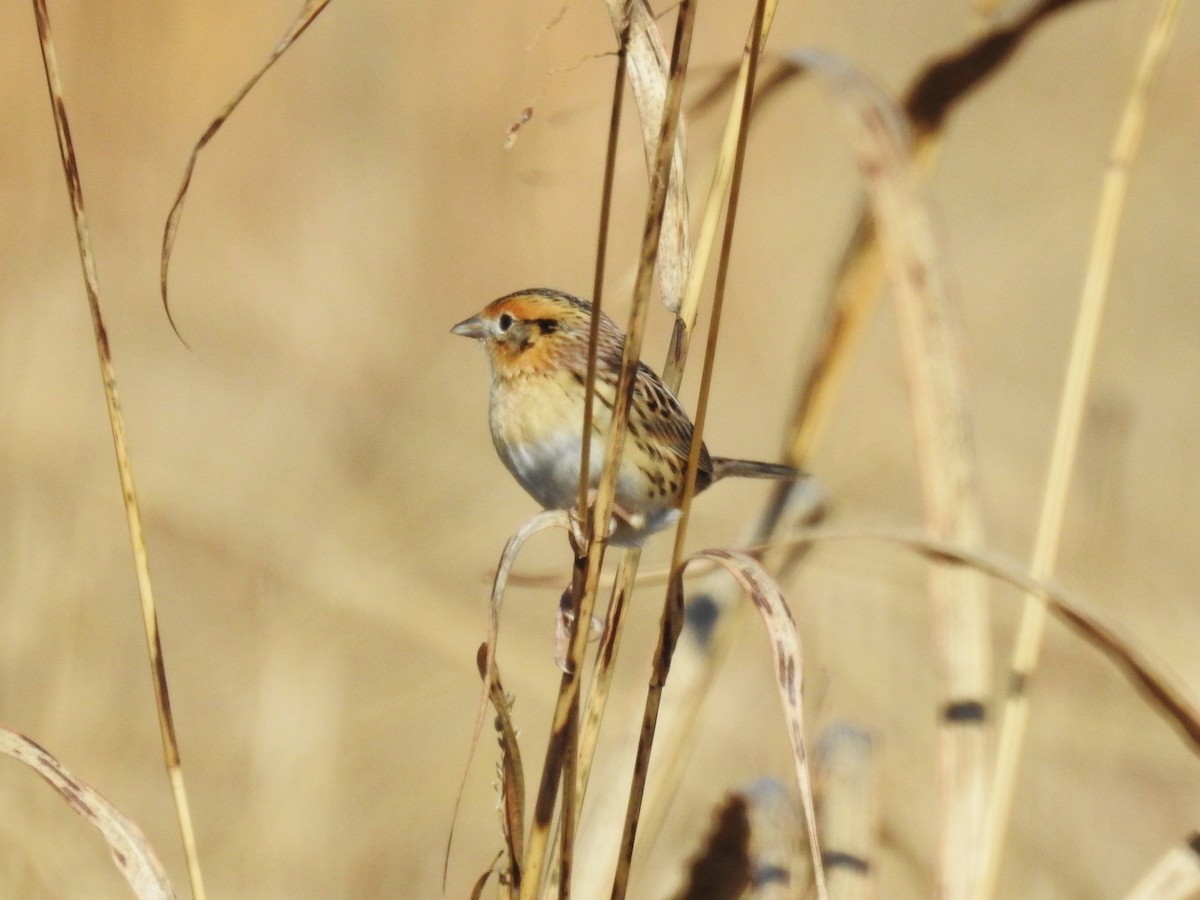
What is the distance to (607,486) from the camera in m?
1.12

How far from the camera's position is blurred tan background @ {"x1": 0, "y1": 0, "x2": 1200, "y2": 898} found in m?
2.87

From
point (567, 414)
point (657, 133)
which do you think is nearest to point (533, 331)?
point (567, 414)

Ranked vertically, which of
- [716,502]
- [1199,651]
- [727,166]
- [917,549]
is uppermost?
[716,502]

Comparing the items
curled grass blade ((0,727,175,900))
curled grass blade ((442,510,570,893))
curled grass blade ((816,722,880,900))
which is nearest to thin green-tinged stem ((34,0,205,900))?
curled grass blade ((0,727,175,900))

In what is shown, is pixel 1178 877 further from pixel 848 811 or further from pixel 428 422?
pixel 428 422

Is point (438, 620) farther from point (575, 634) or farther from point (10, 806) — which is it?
point (575, 634)

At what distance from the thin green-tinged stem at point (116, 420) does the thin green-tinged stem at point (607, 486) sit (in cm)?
33

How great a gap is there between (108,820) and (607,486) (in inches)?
22.0

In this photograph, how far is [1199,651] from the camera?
9.55 feet

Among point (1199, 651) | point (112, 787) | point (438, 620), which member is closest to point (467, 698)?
point (438, 620)

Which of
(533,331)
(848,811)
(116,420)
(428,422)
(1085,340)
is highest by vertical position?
(428,422)

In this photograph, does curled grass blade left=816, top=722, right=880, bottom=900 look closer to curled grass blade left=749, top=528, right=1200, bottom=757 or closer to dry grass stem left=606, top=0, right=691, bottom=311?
curled grass blade left=749, top=528, right=1200, bottom=757

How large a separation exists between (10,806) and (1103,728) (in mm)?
2123

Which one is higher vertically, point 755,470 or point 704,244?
point 755,470
